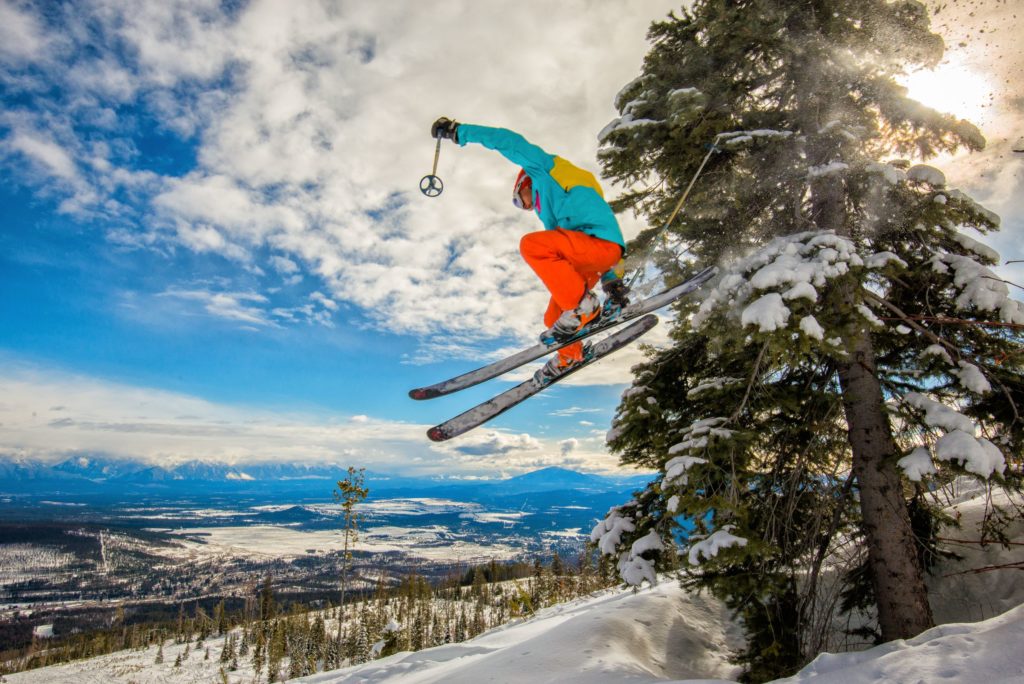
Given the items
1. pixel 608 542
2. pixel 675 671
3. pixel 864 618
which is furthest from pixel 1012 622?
pixel 864 618

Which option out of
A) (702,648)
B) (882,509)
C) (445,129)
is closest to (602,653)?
(702,648)

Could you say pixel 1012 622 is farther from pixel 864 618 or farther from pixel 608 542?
pixel 864 618

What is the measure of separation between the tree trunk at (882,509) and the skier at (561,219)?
101 inches

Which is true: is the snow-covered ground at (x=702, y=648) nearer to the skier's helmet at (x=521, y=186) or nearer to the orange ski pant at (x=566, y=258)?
the orange ski pant at (x=566, y=258)

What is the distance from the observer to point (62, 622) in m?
118

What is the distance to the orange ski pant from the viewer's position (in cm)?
469

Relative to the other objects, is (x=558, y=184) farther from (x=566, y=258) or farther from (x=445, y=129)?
(x=445, y=129)

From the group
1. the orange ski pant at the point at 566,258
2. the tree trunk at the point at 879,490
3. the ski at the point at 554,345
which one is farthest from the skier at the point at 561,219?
the tree trunk at the point at 879,490

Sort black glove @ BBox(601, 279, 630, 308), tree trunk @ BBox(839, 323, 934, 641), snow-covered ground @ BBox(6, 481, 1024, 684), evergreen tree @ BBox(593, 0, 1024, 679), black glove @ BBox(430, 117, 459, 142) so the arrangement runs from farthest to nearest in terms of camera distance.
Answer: black glove @ BBox(601, 279, 630, 308) → tree trunk @ BBox(839, 323, 934, 641) → black glove @ BBox(430, 117, 459, 142) → evergreen tree @ BBox(593, 0, 1024, 679) → snow-covered ground @ BBox(6, 481, 1024, 684)

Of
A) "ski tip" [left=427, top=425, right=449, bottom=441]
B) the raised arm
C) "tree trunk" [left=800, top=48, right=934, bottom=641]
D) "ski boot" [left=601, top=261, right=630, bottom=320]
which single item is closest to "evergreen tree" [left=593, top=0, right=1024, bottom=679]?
"tree trunk" [left=800, top=48, right=934, bottom=641]

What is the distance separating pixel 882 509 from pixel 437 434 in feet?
15.3

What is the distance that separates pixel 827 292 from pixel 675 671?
466cm

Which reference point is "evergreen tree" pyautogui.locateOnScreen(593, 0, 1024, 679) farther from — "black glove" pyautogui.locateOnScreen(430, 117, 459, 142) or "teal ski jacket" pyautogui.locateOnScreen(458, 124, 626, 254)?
"black glove" pyautogui.locateOnScreen(430, 117, 459, 142)

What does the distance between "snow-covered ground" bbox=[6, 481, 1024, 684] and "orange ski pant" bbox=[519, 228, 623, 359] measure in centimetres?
334
